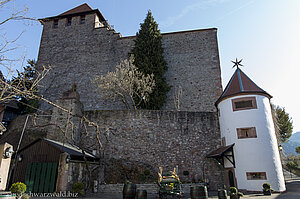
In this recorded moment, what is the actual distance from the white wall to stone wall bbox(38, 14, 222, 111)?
659cm

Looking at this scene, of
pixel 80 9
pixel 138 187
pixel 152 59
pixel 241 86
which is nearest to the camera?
pixel 138 187

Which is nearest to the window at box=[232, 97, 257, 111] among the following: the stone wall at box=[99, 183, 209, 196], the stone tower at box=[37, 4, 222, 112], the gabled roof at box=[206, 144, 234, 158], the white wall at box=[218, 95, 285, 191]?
the white wall at box=[218, 95, 285, 191]

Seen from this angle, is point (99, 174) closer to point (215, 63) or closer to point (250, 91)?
point (250, 91)

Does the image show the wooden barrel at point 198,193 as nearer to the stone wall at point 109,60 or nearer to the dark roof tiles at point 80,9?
the stone wall at point 109,60

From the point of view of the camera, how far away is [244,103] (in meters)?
13.9

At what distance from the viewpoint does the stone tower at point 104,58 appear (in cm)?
2114

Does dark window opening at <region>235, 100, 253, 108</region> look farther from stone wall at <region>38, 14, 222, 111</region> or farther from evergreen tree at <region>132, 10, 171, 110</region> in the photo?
evergreen tree at <region>132, 10, 171, 110</region>

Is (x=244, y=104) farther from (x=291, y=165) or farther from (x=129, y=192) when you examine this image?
(x=291, y=165)

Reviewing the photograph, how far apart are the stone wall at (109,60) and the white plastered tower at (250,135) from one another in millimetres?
6122

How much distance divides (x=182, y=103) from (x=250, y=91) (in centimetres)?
787

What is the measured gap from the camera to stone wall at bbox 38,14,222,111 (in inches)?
831

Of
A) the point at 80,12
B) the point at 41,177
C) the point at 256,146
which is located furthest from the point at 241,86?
the point at 80,12

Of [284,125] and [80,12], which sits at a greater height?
[80,12]

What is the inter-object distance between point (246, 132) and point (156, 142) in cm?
576
